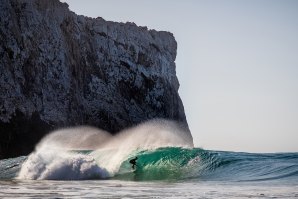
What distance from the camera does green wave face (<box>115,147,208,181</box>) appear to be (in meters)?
16.7

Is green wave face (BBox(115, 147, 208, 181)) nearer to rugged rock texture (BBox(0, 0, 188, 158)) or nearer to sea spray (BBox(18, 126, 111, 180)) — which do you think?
sea spray (BBox(18, 126, 111, 180))

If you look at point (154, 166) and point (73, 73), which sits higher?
point (73, 73)

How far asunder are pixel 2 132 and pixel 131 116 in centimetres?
2125

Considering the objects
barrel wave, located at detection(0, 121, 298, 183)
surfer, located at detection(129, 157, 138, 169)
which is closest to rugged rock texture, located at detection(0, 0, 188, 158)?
barrel wave, located at detection(0, 121, 298, 183)

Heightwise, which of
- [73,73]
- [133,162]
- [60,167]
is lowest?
[60,167]

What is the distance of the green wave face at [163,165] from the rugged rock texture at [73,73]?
79.1ft

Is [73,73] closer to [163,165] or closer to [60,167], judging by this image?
[163,165]

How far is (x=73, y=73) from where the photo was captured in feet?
176

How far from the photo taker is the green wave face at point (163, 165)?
16734 mm

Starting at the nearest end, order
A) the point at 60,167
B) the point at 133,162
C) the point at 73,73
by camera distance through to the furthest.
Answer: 1. the point at 60,167
2. the point at 133,162
3. the point at 73,73

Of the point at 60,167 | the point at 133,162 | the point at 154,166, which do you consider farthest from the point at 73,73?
the point at 60,167

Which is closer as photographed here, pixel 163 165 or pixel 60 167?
pixel 60 167

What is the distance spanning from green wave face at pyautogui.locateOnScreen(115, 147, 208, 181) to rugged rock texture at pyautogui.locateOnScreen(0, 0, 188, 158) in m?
24.1

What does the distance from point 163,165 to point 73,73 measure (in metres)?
36.8
